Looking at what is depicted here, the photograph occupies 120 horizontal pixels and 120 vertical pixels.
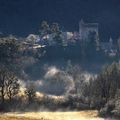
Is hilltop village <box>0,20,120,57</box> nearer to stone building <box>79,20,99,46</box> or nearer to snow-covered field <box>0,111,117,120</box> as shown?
stone building <box>79,20,99,46</box>

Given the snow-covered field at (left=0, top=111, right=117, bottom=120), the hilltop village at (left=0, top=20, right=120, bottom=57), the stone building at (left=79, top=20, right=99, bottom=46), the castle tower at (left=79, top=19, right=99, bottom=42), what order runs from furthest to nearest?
the castle tower at (left=79, top=19, right=99, bottom=42) < the stone building at (left=79, top=20, right=99, bottom=46) < the hilltop village at (left=0, top=20, right=120, bottom=57) < the snow-covered field at (left=0, top=111, right=117, bottom=120)

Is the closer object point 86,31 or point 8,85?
point 8,85

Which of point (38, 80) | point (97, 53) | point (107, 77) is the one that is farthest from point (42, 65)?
point (107, 77)

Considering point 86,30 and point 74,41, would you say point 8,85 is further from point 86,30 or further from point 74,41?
point 86,30

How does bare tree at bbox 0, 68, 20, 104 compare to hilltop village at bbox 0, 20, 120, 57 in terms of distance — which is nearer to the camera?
bare tree at bbox 0, 68, 20, 104

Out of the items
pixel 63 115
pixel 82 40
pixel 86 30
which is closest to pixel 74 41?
pixel 82 40

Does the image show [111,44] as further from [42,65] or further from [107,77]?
[107,77]

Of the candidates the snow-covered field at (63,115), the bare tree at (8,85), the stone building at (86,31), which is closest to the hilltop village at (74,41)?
the stone building at (86,31)

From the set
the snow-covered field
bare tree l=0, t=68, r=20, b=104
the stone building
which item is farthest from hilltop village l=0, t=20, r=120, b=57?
the snow-covered field

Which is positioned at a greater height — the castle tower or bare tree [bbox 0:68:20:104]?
the castle tower

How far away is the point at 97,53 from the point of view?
166 metres

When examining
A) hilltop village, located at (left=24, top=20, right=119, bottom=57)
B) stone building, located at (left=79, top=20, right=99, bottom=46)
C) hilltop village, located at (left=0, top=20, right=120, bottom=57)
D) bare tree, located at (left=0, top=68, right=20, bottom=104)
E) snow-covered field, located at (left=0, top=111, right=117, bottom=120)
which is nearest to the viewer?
snow-covered field, located at (left=0, top=111, right=117, bottom=120)

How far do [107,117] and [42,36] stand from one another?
383 ft

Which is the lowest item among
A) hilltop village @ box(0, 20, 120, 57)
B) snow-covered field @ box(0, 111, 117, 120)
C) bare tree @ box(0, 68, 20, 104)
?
snow-covered field @ box(0, 111, 117, 120)
